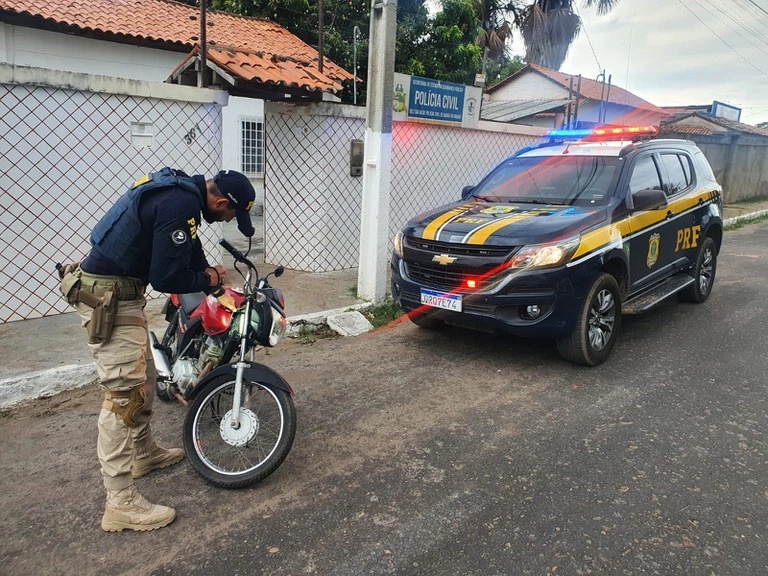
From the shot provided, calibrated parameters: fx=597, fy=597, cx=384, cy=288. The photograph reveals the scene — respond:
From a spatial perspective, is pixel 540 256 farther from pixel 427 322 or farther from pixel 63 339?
pixel 63 339

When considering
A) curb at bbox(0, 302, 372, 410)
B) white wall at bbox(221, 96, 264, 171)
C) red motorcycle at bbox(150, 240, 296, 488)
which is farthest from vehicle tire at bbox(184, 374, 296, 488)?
white wall at bbox(221, 96, 264, 171)

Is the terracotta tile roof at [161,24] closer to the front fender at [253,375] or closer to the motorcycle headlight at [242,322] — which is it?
the motorcycle headlight at [242,322]

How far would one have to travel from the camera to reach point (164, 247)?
267 centimetres

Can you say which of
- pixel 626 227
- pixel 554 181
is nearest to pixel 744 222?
pixel 554 181

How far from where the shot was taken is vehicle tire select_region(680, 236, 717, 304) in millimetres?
6535

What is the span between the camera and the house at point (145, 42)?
10.2m

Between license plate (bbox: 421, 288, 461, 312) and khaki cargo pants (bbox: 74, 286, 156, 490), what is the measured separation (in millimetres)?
2452

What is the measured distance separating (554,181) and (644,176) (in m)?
0.83

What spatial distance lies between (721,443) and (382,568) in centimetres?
232

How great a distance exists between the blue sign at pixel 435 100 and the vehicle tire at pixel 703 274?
347 centimetres

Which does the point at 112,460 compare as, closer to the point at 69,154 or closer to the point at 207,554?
the point at 207,554

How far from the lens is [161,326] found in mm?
5293

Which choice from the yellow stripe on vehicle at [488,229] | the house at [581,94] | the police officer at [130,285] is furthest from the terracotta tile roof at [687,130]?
the police officer at [130,285]

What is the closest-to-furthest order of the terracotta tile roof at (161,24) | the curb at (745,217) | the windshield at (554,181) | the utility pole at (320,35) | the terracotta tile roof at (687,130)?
the windshield at (554,181) → the utility pole at (320,35) → the terracotta tile roof at (161,24) → the curb at (745,217) → the terracotta tile roof at (687,130)
